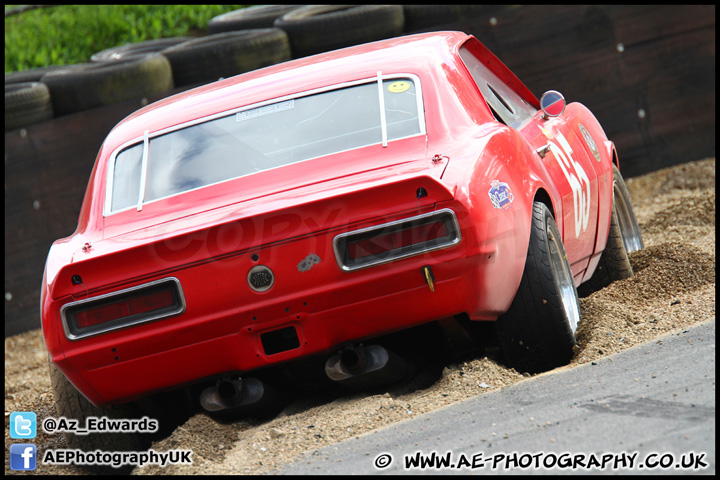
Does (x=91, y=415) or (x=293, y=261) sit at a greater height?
(x=293, y=261)

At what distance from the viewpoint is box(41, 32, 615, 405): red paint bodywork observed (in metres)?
3.55

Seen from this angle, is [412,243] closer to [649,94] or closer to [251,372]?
[251,372]

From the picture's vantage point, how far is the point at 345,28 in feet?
29.5

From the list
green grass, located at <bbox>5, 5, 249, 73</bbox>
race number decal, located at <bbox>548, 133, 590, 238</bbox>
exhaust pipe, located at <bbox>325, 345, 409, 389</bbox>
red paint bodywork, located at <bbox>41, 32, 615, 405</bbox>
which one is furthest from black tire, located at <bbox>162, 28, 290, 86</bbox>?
green grass, located at <bbox>5, 5, 249, 73</bbox>

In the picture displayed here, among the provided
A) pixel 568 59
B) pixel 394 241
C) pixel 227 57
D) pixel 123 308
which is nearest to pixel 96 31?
pixel 227 57

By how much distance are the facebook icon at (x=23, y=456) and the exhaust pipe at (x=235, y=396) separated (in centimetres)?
83

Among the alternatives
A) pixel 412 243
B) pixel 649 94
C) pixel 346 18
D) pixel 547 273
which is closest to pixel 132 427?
pixel 412 243

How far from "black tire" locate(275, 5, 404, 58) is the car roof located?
13.9ft

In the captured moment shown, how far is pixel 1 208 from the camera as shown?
8.43 meters

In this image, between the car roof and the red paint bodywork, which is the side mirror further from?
the red paint bodywork

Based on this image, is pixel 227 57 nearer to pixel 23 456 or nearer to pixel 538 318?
pixel 23 456

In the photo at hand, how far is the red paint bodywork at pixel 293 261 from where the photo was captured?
3553 mm

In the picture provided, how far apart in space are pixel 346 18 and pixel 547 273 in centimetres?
568

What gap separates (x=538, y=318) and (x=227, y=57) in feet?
19.2
